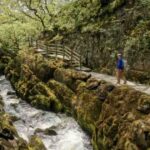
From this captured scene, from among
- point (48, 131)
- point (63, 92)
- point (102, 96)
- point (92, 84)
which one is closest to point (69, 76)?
point (63, 92)

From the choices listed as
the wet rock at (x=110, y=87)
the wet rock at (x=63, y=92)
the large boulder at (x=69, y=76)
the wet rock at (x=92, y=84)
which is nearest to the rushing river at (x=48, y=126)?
the wet rock at (x=63, y=92)

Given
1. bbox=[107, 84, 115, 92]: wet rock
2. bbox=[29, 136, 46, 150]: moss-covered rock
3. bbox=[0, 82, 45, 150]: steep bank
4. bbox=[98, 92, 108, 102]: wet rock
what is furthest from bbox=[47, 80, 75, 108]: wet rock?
bbox=[0, 82, 45, 150]: steep bank

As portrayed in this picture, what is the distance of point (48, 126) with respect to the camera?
24.1 meters

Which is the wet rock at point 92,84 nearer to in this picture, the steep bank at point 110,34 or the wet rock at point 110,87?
the wet rock at point 110,87

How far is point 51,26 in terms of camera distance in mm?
40469

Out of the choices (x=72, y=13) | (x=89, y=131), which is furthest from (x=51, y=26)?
(x=89, y=131)

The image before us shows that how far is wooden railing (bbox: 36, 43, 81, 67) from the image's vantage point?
98.1 feet

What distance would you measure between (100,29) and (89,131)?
10939 millimetres

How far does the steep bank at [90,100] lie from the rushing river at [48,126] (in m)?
0.61

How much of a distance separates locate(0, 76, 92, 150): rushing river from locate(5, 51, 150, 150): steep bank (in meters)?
0.61

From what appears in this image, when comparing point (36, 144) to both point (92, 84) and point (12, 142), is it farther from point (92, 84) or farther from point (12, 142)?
point (92, 84)

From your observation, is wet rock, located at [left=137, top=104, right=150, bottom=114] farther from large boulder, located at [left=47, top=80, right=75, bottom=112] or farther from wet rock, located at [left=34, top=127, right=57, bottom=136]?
large boulder, located at [left=47, top=80, right=75, bottom=112]

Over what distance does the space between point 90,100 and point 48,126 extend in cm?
412

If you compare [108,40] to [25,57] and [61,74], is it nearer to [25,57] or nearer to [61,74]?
[61,74]
